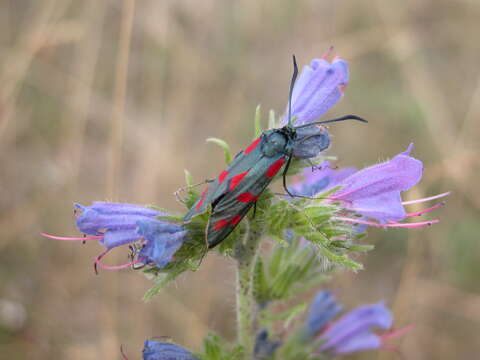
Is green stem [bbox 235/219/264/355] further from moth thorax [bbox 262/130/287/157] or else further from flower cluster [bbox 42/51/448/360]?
moth thorax [bbox 262/130/287/157]

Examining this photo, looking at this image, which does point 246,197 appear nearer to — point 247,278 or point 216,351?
point 247,278

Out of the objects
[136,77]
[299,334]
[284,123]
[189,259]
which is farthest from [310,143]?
[136,77]

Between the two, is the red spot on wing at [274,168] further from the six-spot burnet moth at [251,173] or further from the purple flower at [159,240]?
the purple flower at [159,240]

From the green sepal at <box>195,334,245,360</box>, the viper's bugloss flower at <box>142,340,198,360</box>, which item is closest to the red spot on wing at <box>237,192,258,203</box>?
the green sepal at <box>195,334,245,360</box>

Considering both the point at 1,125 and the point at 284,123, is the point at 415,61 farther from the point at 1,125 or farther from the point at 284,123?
the point at 1,125

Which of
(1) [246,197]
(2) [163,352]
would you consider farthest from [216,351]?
(1) [246,197]

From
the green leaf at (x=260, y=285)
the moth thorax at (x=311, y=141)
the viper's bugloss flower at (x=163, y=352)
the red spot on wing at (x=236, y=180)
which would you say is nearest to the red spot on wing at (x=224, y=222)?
the red spot on wing at (x=236, y=180)
